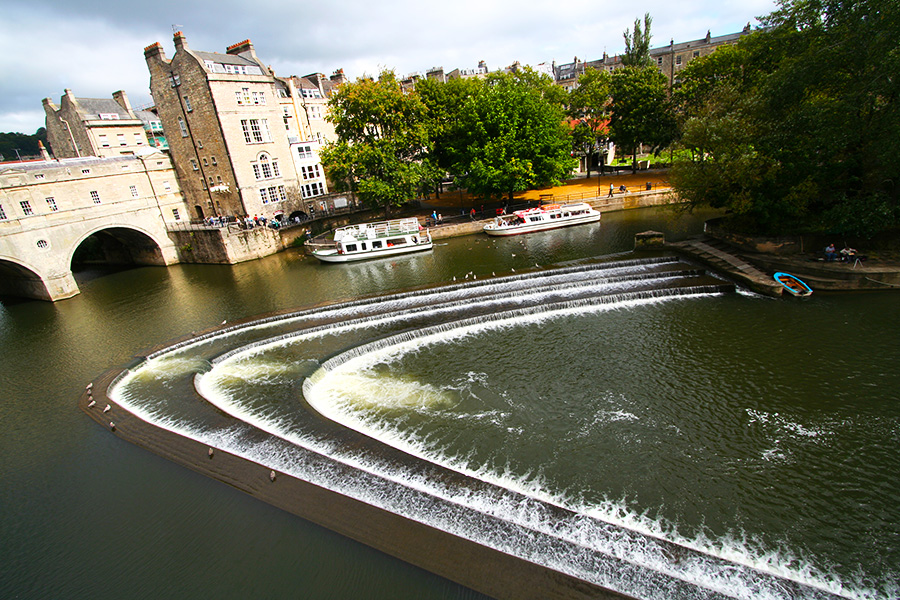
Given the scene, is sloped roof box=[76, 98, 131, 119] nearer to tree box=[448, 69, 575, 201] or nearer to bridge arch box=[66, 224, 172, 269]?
bridge arch box=[66, 224, 172, 269]

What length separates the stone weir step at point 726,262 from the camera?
22.0 metres

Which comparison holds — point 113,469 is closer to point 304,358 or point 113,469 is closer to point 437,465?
point 304,358

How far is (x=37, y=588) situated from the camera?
10.3 meters

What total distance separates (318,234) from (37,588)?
4177 centimetres

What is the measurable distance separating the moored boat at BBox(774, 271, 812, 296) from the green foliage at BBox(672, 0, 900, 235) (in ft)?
11.8

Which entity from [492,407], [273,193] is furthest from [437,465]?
[273,193]

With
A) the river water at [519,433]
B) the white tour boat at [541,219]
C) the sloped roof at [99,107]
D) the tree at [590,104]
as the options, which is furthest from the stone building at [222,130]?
the tree at [590,104]

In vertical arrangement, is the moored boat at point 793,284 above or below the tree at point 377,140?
below

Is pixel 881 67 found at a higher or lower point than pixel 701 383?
higher

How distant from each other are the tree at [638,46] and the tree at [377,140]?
41.3m

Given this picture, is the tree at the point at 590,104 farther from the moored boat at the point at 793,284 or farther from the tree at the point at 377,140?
the moored boat at the point at 793,284

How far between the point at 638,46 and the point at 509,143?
39.4m

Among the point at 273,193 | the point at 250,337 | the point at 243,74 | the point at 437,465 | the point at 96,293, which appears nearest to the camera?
the point at 437,465

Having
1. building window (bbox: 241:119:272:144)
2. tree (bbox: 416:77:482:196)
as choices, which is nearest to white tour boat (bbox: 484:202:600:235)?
tree (bbox: 416:77:482:196)
